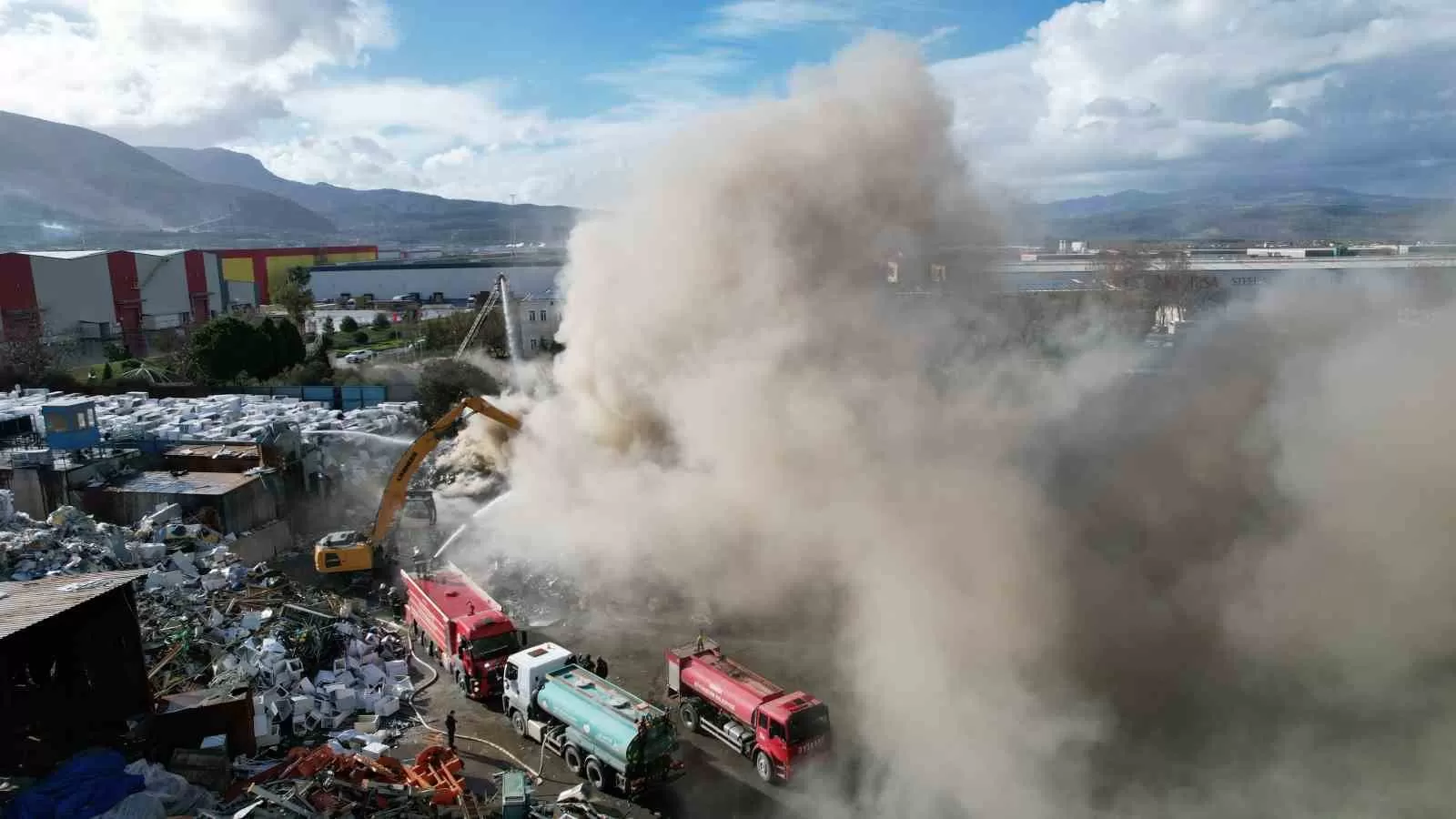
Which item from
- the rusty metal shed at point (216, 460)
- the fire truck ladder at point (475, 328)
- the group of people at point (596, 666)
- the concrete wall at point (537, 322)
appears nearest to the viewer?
the group of people at point (596, 666)

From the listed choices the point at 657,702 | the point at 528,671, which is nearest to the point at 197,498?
the point at 528,671

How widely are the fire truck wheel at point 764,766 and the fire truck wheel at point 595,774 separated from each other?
1865 millimetres

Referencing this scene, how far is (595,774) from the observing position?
10.7 m

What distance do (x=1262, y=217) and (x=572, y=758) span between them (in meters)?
46.6

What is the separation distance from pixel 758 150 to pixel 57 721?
1322cm

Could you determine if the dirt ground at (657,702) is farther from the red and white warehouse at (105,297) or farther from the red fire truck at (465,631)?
the red and white warehouse at (105,297)

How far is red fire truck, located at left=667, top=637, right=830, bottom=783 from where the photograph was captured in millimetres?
10594

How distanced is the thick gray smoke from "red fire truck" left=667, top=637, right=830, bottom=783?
644mm

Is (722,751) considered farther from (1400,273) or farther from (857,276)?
(1400,273)

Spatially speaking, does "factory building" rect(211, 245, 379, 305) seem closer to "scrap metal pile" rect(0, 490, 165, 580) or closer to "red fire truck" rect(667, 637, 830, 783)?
"scrap metal pile" rect(0, 490, 165, 580)

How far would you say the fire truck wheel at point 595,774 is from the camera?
34.8ft

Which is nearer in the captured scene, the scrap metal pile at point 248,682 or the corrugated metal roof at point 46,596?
the scrap metal pile at point 248,682

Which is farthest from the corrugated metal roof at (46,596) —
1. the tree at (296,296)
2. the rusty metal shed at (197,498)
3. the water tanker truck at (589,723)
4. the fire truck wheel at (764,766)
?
the tree at (296,296)

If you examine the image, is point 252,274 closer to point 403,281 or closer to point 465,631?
point 403,281
